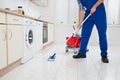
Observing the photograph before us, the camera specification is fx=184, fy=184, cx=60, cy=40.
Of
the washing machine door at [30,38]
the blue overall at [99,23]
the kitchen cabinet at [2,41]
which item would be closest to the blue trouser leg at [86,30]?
the blue overall at [99,23]

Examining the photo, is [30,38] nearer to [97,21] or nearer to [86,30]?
[86,30]

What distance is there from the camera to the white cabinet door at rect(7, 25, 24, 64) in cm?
221

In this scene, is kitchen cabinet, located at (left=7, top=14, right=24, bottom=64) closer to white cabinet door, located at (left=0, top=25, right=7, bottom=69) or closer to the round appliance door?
white cabinet door, located at (left=0, top=25, right=7, bottom=69)

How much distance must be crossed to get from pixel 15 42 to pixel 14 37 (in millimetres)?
76

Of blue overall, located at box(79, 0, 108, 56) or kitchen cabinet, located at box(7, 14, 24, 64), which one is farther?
blue overall, located at box(79, 0, 108, 56)

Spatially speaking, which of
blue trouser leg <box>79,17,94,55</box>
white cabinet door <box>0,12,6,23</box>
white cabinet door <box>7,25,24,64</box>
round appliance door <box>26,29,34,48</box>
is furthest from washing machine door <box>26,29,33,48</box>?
white cabinet door <box>0,12,6,23</box>

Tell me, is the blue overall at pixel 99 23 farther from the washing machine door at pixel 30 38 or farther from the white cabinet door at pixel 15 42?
the white cabinet door at pixel 15 42

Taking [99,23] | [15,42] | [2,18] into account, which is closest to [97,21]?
[99,23]

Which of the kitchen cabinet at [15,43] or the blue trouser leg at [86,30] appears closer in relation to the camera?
the kitchen cabinet at [15,43]

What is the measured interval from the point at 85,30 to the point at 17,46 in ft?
3.92

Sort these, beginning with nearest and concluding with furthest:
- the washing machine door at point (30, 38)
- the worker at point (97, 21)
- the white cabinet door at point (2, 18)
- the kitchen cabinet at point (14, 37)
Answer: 1. the white cabinet door at point (2, 18)
2. the kitchen cabinet at point (14, 37)
3. the worker at point (97, 21)
4. the washing machine door at point (30, 38)

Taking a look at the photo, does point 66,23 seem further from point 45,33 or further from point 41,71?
point 41,71

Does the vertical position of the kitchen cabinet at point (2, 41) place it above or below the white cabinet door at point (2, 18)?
below

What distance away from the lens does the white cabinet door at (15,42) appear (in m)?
2.21
